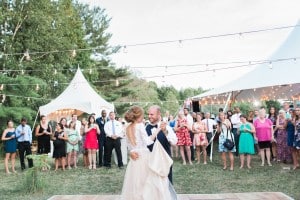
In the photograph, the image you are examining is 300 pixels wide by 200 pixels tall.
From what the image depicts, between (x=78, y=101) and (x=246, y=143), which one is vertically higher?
(x=78, y=101)

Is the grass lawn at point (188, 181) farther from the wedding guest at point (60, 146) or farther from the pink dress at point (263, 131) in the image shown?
the pink dress at point (263, 131)

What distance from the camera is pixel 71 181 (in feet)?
28.0

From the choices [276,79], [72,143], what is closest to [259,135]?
[276,79]

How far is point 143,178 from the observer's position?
486 centimetres

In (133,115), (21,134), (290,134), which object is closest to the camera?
(133,115)

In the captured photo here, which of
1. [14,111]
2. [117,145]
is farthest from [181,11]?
[117,145]

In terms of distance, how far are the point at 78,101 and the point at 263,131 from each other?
7.25 metres

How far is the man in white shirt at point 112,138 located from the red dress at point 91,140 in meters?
0.28

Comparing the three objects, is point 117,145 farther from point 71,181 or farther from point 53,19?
point 53,19

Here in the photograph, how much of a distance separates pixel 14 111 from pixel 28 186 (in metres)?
9.36

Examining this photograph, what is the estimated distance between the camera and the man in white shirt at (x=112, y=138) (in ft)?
34.2

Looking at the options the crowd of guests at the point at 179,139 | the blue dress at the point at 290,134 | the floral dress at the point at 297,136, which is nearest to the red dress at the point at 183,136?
the crowd of guests at the point at 179,139

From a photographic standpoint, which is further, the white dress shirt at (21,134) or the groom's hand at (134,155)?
the white dress shirt at (21,134)

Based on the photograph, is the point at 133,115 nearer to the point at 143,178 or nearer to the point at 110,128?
the point at 143,178
